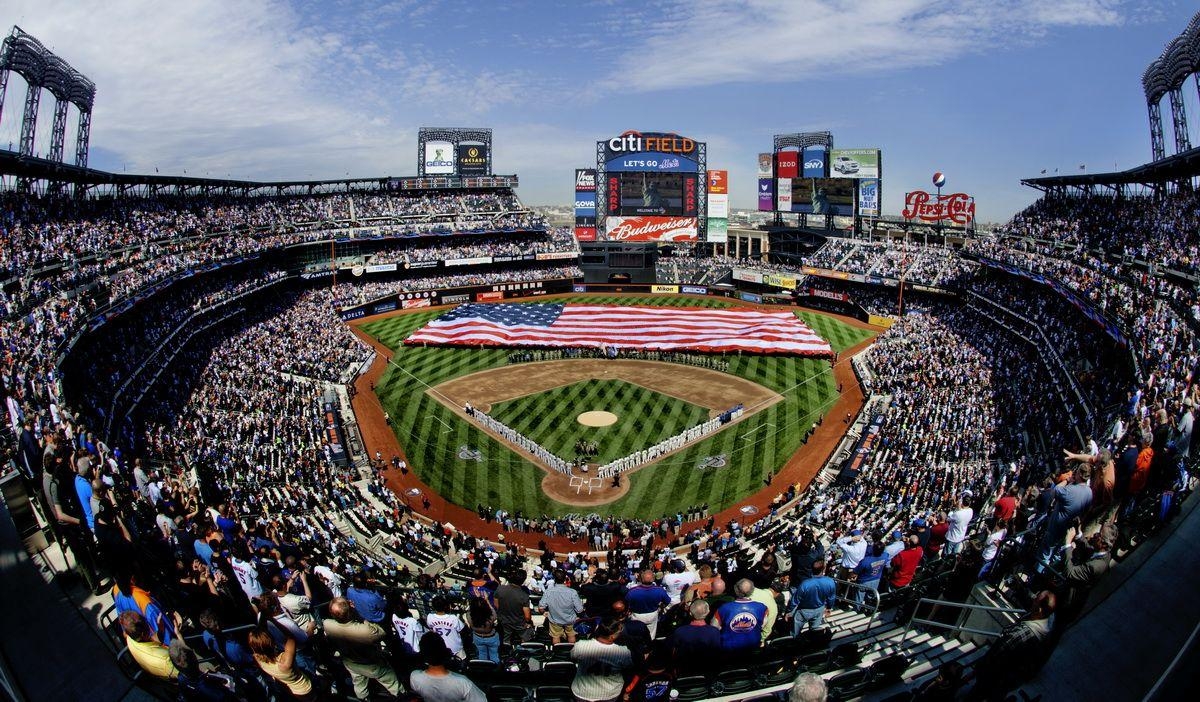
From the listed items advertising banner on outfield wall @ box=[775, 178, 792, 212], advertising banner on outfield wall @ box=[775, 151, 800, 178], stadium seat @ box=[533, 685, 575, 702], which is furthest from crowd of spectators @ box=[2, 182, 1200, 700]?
advertising banner on outfield wall @ box=[775, 151, 800, 178]

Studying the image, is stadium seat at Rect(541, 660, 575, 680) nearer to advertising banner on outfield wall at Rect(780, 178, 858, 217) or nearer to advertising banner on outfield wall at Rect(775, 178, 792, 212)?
advertising banner on outfield wall at Rect(780, 178, 858, 217)

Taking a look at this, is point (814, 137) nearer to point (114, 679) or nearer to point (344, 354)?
point (344, 354)

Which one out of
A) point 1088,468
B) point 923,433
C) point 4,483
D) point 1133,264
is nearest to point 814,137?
point 1133,264

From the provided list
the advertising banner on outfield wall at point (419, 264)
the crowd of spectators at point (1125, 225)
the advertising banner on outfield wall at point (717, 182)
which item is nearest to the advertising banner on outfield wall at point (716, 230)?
the advertising banner on outfield wall at point (717, 182)

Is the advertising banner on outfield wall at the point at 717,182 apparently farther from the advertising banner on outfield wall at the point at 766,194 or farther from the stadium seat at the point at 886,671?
the stadium seat at the point at 886,671

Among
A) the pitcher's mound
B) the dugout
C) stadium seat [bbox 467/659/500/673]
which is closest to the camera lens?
stadium seat [bbox 467/659/500/673]

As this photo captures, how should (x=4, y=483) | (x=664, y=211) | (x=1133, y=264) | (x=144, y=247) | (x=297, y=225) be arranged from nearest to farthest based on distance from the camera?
(x=4, y=483) → (x=1133, y=264) → (x=144, y=247) → (x=297, y=225) → (x=664, y=211)
